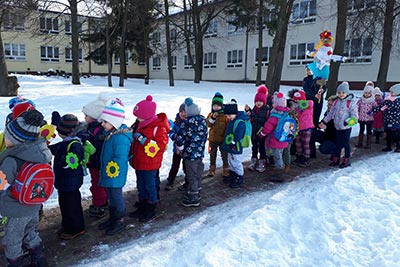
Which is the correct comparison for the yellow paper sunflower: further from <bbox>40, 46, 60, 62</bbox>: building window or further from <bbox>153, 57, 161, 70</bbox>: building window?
<bbox>153, 57, 161, 70</bbox>: building window

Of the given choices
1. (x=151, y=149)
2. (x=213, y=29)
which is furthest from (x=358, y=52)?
(x=151, y=149)

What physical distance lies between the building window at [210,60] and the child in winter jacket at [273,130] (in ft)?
107

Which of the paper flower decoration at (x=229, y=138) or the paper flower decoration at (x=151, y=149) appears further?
the paper flower decoration at (x=229, y=138)

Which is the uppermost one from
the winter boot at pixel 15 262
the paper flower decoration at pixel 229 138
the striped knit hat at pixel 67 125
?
the striped knit hat at pixel 67 125

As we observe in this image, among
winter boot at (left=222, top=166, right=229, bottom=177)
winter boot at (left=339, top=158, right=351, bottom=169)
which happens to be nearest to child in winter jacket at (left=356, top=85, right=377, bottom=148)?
winter boot at (left=339, top=158, right=351, bottom=169)

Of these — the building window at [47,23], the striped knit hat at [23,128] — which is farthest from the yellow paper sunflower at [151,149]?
the building window at [47,23]

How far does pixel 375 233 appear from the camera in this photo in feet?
13.6

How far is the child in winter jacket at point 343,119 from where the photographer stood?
6922 mm

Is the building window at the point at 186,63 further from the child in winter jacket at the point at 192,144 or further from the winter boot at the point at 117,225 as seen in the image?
the winter boot at the point at 117,225

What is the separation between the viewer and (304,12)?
94.4ft

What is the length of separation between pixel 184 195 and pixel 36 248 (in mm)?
2433

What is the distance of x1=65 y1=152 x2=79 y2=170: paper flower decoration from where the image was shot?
3.75 metres

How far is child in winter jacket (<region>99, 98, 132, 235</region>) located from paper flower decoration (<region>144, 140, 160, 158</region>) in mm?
349

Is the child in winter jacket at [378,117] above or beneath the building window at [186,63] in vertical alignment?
beneath
